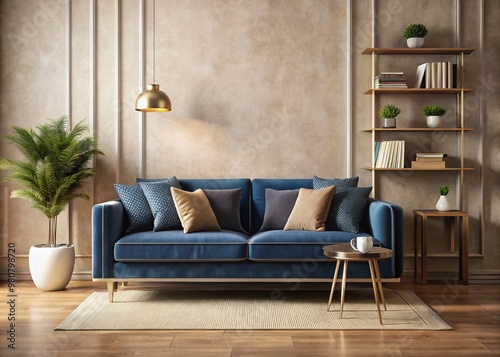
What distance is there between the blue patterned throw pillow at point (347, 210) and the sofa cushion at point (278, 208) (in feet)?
1.13

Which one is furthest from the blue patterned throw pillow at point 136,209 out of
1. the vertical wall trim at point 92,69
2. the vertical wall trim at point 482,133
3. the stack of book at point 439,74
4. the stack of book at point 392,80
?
the vertical wall trim at point 482,133

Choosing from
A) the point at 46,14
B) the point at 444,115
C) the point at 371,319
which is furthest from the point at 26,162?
the point at 444,115

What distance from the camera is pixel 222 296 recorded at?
460 cm

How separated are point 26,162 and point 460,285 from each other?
3.91 metres

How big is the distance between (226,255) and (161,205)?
29.1 inches

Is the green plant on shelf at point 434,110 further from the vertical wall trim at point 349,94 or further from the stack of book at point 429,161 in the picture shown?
the vertical wall trim at point 349,94

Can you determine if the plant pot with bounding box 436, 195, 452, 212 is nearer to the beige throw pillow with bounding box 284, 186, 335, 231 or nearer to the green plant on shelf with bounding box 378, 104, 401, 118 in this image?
the green plant on shelf with bounding box 378, 104, 401, 118

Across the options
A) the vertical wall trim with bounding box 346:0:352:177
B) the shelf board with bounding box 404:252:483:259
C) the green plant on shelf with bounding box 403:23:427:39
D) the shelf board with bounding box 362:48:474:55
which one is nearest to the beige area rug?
the shelf board with bounding box 404:252:483:259

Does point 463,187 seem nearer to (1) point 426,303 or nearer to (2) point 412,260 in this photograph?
(2) point 412,260

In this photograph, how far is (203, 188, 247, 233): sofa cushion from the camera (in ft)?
15.9

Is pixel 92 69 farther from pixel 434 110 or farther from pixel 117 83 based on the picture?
pixel 434 110

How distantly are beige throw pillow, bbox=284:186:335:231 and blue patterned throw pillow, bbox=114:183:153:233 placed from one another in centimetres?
111

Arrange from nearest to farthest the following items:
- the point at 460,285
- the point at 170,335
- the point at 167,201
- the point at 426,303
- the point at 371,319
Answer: the point at 170,335, the point at 371,319, the point at 426,303, the point at 167,201, the point at 460,285

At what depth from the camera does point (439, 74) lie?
16.9ft
